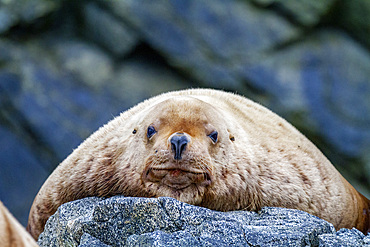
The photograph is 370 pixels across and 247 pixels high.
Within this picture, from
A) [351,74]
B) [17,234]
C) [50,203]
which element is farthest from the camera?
[351,74]

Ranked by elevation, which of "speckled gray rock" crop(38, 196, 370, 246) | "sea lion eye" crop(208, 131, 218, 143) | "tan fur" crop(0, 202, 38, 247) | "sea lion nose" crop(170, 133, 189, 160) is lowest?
"tan fur" crop(0, 202, 38, 247)

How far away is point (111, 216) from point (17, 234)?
6.08 feet

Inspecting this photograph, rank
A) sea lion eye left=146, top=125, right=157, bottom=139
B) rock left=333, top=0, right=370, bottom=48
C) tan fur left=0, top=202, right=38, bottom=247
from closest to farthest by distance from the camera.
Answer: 1. tan fur left=0, top=202, right=38, bottom=247
2. sea lion eye left=146, top=125, right=157, bottom=139
3. rock left=333, top=0, right=370, bottom=48

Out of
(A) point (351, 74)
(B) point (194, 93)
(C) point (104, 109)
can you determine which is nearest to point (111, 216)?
(B) point (194, 93)

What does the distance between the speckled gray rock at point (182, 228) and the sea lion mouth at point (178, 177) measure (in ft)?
1.07

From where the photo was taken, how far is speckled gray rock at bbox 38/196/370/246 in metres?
3.88

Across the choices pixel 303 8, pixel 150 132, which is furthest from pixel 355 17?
pixel 150 132

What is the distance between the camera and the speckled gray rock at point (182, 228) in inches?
153

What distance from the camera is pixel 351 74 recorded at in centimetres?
975

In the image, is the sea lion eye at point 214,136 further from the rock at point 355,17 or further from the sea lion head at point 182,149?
the rock at point 355,17

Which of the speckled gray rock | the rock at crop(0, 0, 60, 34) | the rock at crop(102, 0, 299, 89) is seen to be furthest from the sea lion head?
the rock at crop(0, 0, 60, 34)

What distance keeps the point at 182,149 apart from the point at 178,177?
0.81 ft

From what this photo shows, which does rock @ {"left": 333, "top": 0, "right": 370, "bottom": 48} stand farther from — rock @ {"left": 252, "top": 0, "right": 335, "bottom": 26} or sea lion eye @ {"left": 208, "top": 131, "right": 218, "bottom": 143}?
sea lion eye @ {"left": 208, "top": 131, "right": 218, "bottom": 143}

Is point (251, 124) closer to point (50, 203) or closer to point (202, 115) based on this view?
point (202, 115)
